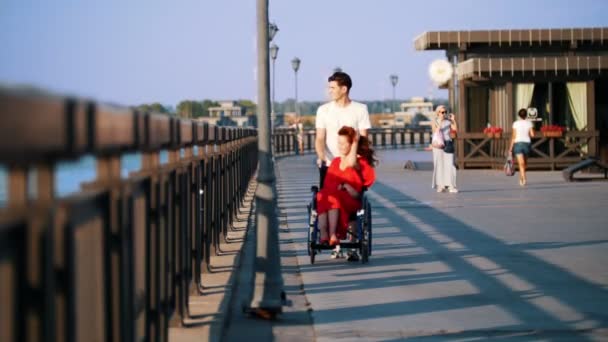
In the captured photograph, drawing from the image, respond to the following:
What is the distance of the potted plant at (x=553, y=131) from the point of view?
3397cm

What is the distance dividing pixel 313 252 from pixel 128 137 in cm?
704

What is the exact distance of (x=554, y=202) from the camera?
20.8 m

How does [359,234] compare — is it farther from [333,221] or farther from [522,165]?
[522,165]

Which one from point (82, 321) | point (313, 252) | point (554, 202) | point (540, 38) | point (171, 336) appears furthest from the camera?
point (540, 38)

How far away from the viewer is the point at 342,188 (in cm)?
1179

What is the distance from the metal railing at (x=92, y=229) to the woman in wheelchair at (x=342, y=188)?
3.79 m

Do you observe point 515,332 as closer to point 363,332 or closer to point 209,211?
point 363,332

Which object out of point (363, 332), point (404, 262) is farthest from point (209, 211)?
point (363, 332)

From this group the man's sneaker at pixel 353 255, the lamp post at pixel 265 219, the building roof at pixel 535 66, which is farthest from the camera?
the building roof at pixel 535 66

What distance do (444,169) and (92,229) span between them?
67.6 feet

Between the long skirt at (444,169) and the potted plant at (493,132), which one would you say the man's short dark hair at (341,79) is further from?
the potted plant at (493,132)

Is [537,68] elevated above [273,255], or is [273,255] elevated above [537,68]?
[537,68]

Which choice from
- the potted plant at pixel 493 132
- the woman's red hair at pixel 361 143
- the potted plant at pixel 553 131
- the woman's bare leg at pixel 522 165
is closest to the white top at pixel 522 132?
the woman's bare leg at pixel 522 165

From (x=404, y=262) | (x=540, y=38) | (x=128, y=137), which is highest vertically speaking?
(x=540, y=38)
